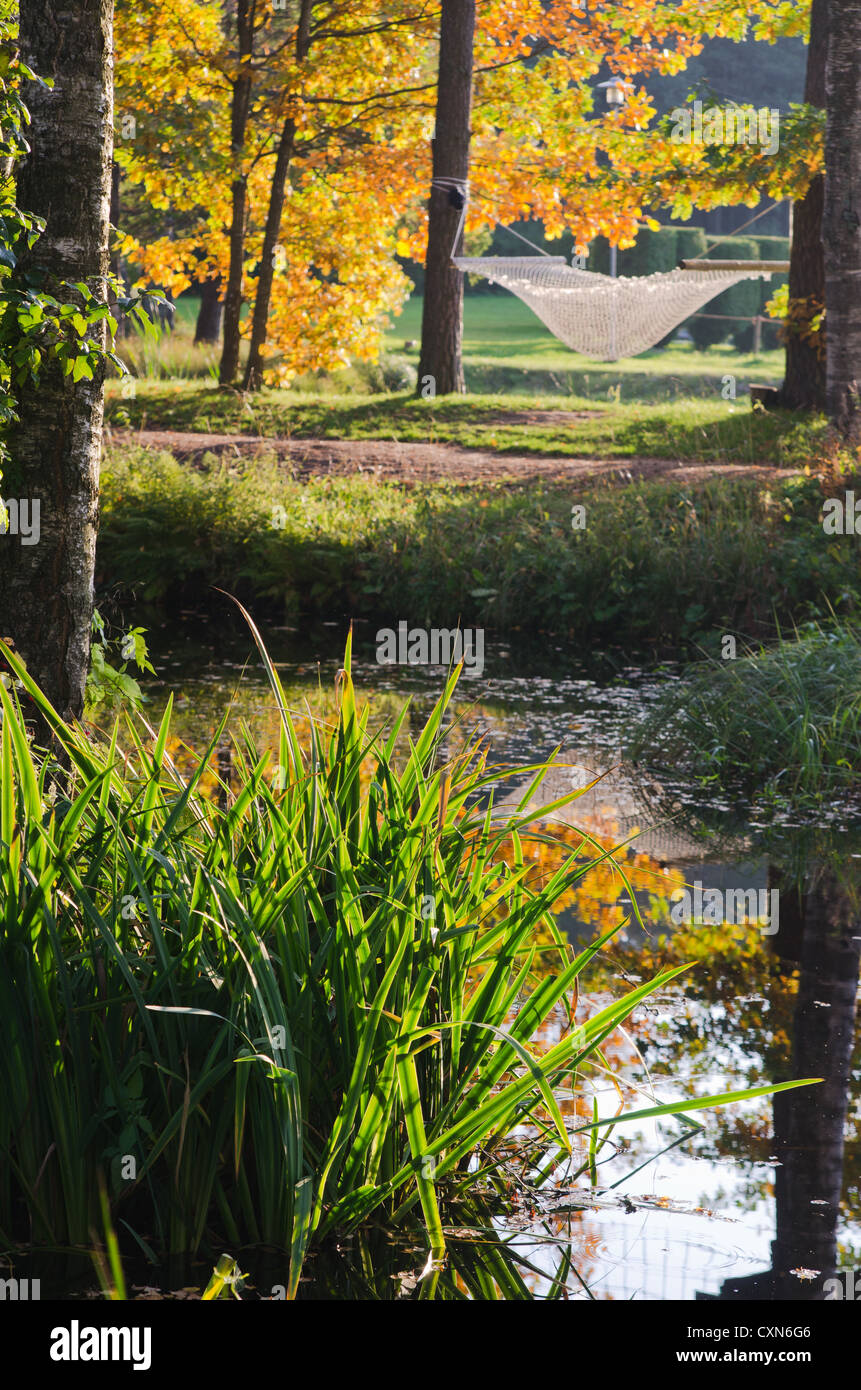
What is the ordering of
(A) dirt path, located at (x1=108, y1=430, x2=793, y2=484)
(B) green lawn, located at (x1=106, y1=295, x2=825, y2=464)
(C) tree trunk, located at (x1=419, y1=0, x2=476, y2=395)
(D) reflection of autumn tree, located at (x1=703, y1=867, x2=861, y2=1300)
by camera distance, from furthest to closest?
(C) tree trunk, located at (x1=419, y1=0, x2=476, y2=395), (B) green lawn, located at (x1=106, y1=295, x2=825, y2=464), (A) dirt path, located at (x1=108, y1=430, x2=793, y2=484), (D) reflection of autumn tree, located at (x1=703, y1=867, x2=861, y2=1300)

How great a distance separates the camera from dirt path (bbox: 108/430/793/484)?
39.1ft

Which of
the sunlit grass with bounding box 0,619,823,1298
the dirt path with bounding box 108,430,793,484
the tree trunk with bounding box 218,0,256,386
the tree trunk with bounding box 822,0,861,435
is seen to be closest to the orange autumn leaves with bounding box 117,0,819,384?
the tree trunk with bounding box 218,0,256,386

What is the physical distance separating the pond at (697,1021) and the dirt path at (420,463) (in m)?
4.09

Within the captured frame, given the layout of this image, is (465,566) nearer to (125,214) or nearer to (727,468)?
(727,468)

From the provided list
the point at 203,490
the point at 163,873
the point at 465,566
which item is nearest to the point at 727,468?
the point at 465,566

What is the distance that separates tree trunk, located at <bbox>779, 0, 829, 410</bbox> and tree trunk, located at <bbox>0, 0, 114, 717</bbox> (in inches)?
444

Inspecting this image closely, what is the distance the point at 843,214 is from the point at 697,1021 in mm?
8383

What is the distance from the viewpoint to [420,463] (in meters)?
12.7

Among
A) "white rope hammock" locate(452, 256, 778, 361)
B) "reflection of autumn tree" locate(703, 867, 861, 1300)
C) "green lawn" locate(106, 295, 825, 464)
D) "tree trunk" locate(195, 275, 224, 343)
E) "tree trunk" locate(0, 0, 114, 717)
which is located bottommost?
"reflection of autumn tree" locate(703, 867, 861, 1300)

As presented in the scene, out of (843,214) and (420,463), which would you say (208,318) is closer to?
(420,463)

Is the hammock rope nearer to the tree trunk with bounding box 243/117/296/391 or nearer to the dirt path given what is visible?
the dirt path

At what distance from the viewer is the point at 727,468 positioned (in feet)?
39.5
